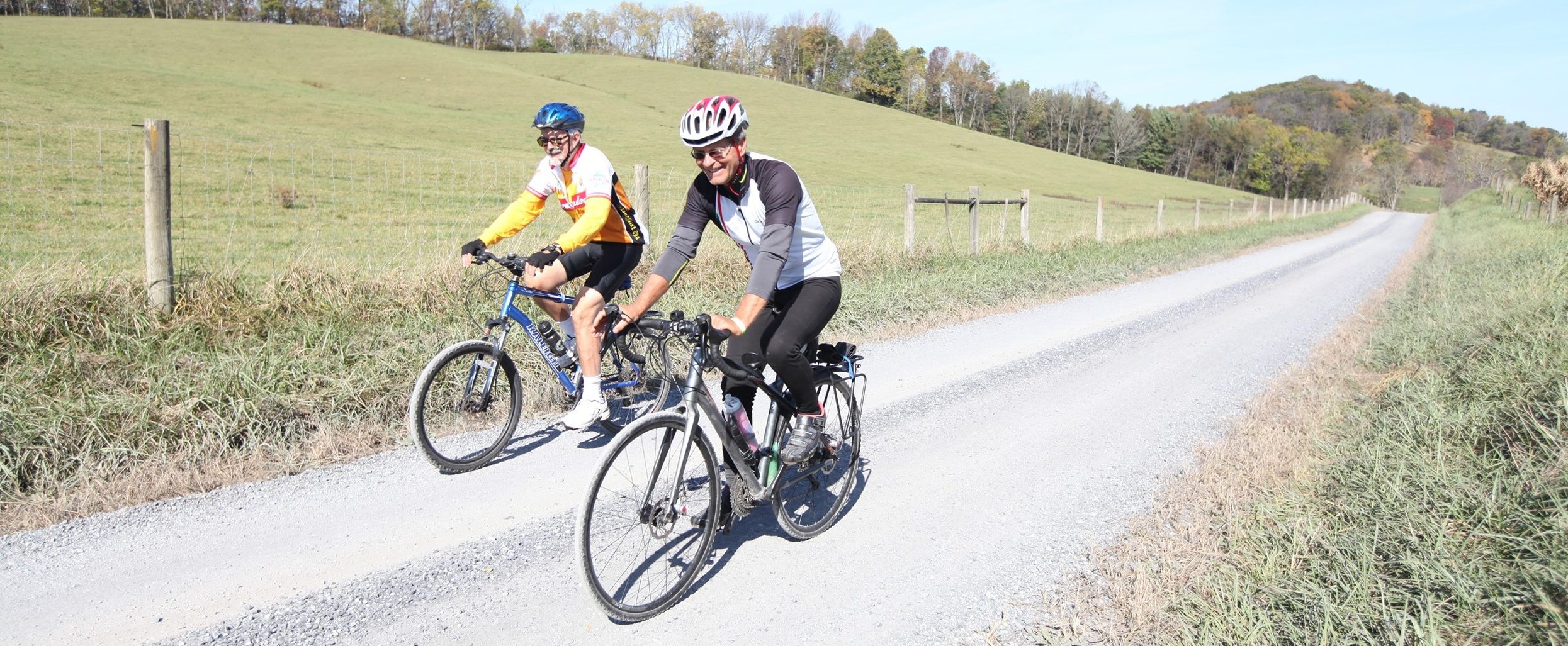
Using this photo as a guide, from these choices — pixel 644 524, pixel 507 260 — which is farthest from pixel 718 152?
pixel 507 260

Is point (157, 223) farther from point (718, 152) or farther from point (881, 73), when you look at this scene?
point (881, 73)

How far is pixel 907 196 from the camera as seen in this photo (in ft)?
45.5

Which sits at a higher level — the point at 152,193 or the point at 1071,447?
the point at 152,193

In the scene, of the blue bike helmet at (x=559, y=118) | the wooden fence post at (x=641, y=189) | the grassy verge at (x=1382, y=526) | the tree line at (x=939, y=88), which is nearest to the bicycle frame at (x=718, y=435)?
the grassy verge at (x=1382, y=526)

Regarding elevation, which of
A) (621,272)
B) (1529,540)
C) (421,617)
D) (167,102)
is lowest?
(421,617)

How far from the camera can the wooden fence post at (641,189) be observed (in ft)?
30.8

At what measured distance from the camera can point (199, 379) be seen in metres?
5.09

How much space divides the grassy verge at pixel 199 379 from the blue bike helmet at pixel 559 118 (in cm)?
209

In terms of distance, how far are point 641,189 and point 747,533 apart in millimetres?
6176

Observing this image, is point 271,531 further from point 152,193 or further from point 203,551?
point 152,193

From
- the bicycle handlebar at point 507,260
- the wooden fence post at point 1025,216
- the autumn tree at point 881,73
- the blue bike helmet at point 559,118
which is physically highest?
the autumn tree at point 881,73

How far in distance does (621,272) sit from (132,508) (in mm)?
2738

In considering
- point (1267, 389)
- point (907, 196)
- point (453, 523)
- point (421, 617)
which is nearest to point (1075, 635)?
point (421, 617)

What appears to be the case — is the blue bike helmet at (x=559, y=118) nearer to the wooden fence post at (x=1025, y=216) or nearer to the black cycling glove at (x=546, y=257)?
the black cycling glove at (x=546, y=257)
